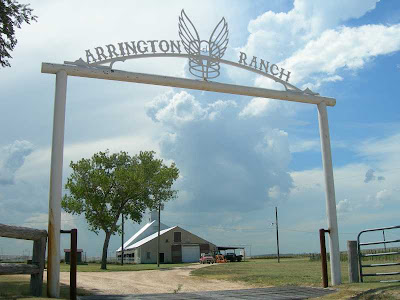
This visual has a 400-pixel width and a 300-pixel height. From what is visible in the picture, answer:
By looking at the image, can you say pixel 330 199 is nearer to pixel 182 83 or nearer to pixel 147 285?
pixel 182 83

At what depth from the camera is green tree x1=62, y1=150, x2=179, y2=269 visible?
3478cm

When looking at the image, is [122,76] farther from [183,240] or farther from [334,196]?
[183,240]

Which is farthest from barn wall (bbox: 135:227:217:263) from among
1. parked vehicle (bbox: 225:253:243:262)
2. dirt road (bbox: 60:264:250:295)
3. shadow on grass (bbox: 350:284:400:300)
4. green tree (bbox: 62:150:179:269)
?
shadow on grass (bbox: 350:284:400:300)

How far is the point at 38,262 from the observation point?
8.81 metres

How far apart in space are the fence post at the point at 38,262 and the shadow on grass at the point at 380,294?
590 centimetres

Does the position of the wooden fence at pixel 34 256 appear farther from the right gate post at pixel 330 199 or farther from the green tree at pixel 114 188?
the green tree at pixel 114 188

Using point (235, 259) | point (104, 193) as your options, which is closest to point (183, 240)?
point (235, 259)

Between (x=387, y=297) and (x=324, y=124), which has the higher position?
(x=324, y=124)

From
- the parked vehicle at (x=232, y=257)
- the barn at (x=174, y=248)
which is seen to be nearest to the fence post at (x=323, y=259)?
the parked vehicle at (x=232, y=257)

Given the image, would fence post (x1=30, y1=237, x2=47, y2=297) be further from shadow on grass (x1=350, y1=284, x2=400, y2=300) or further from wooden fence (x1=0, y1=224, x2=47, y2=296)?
shadow on grass (x1=350, y1=284, x2=400, y2=300)

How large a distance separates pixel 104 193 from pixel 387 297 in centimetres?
2948

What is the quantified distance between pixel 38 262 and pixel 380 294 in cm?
648

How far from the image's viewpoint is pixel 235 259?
157ft

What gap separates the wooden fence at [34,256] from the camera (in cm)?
788
